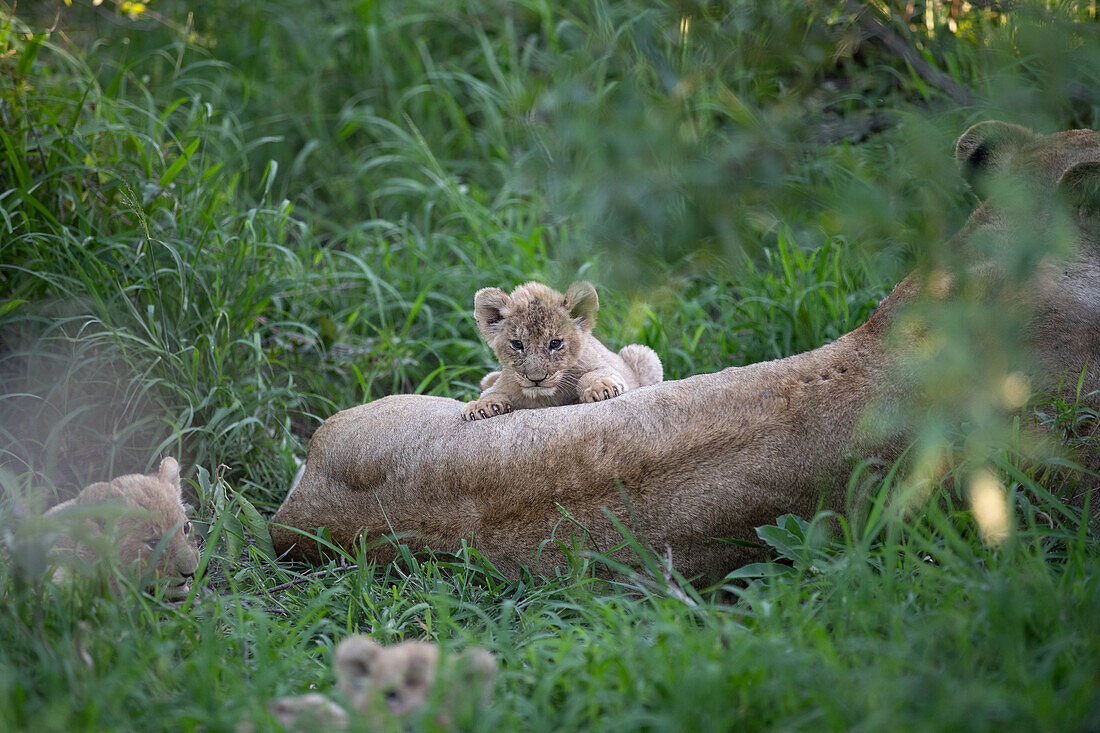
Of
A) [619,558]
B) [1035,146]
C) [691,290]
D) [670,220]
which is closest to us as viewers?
[670,220]

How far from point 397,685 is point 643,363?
8.77 feet

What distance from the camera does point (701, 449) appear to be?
11.5 ft

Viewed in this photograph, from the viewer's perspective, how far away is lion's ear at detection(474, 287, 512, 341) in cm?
432

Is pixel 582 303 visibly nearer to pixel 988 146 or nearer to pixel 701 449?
pixel 701 449

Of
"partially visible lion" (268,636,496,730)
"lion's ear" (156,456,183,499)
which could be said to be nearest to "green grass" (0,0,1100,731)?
"partially visible lion" (268,636,496,730)

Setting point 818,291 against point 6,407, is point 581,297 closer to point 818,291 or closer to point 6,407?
point 818,291

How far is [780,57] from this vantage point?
2.39m

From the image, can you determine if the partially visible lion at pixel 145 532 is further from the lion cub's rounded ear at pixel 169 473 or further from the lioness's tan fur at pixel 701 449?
the lioness's tan fur at pixel 701 449

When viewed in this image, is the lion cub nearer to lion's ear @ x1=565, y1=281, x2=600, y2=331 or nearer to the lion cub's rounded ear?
lion's ear @ x1=565, y1=281, x2=600, y2=331

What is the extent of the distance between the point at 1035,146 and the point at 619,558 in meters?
2.42

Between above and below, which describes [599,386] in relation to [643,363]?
above

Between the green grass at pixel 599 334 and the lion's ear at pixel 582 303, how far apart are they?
1.29ft

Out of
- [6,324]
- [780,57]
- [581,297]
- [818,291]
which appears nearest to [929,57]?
[818,291]

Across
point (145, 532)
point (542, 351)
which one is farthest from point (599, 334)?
point (145, 532)
